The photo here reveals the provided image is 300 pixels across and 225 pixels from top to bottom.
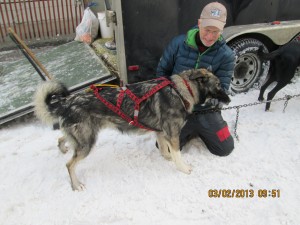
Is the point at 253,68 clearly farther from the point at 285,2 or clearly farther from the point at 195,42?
the point at 195,42

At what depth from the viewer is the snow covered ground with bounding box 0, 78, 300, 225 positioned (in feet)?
8.80

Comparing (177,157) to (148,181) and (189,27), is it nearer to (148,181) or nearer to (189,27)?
(148,181)

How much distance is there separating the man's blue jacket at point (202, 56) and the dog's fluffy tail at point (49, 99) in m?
1.41

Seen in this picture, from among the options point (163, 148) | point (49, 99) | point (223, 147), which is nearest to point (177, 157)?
point (163, 148)

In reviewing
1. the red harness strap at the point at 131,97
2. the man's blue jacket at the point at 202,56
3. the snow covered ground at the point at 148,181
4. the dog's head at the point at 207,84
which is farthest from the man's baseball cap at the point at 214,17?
the snow covered ground at the point at 148,181

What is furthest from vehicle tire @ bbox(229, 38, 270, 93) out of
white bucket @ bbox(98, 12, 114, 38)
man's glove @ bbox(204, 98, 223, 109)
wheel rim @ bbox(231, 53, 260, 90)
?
white bucket @ bbox(98, 12, 114, 38)

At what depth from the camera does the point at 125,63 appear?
4238mm

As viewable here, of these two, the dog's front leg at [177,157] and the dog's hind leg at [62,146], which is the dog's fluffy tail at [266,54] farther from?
the dog's hind leg at [62,146]

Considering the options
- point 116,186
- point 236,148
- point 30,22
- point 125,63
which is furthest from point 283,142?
point 30,22

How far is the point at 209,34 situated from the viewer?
9.53 ft

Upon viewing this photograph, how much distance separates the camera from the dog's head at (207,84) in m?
2.83

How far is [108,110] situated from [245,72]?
118 inches

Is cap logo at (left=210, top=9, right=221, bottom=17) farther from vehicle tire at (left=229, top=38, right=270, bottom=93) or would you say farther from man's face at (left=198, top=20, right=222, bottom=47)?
vehicle tire at (left=229, top=38, right=270, bottom=93)

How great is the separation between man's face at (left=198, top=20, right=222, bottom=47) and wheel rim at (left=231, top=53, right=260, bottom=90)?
1833 millimetres
